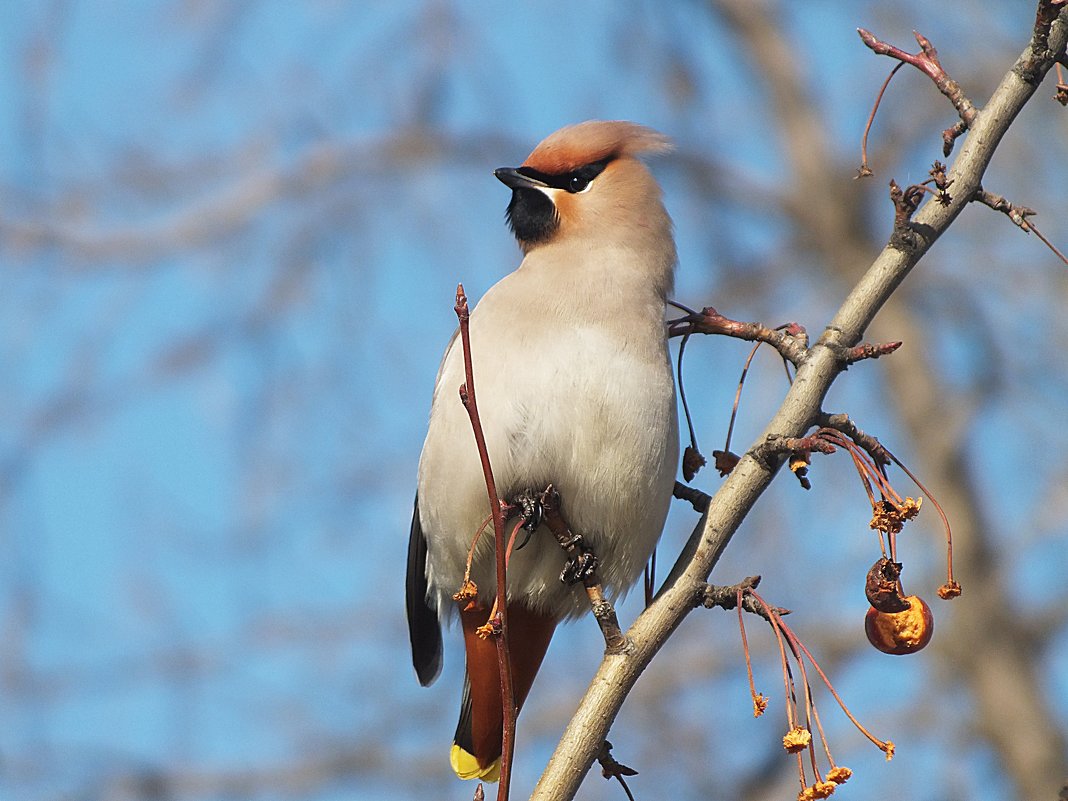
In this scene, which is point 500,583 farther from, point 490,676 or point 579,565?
point 490,676

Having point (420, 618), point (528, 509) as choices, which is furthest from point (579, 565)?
point (420, 618)

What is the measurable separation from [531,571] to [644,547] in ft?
0.83

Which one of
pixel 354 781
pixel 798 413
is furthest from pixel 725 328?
pixel 354 781

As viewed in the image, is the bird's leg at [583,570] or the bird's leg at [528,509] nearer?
the bird's leg at [583,570]

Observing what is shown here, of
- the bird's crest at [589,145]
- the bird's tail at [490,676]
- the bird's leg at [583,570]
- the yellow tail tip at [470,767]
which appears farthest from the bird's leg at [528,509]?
the bird's crest at [589,145]

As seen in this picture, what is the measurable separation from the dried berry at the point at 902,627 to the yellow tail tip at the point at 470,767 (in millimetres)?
1169

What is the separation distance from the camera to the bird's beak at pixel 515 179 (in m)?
3.61

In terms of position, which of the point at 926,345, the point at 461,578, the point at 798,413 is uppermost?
the point at 926,345

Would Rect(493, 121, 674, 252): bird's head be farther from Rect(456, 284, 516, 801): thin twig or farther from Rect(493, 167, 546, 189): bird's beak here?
Rect(456, 284, 516, 801): thin twig

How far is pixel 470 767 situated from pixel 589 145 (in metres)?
1.54

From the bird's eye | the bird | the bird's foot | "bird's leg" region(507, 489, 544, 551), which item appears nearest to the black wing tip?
the bird

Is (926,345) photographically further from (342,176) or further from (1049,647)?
(342,176)

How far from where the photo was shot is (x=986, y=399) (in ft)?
28.7

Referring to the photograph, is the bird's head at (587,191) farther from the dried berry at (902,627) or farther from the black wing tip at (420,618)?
the dried berry at (902,627)
